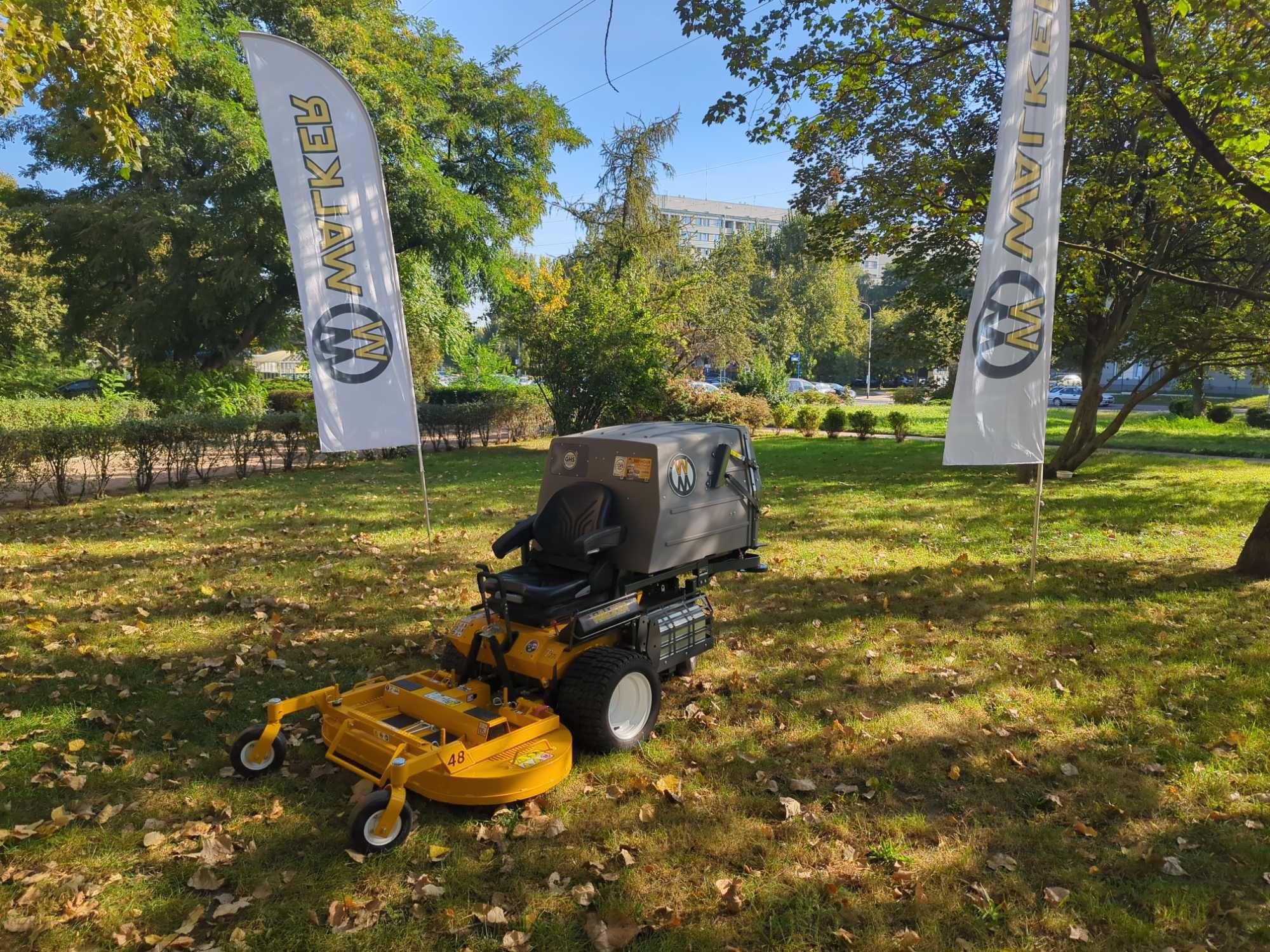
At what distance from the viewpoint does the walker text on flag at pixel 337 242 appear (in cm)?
634

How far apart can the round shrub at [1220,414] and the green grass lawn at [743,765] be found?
73.3 feet

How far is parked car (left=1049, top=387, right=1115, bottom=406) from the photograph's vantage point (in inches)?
1617

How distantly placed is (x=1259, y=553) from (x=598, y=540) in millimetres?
6781

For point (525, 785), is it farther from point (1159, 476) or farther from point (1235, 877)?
point (1159, 476)

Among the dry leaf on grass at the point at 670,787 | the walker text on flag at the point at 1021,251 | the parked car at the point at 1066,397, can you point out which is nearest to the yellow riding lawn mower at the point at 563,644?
the dry leaf on grass at the point at 670,787

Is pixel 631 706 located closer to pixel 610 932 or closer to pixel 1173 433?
pixel 610 932

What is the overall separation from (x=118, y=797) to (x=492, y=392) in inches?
731

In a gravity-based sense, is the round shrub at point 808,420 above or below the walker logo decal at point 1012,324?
below

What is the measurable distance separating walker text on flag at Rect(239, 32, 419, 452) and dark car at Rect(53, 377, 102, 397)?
21.8 metres

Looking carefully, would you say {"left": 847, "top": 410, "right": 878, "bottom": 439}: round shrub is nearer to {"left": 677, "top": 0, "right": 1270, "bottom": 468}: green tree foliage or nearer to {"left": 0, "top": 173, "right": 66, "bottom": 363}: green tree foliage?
{"left": 677, "top": 0, "right": 1270, "bottom": 468}: green tree foliage

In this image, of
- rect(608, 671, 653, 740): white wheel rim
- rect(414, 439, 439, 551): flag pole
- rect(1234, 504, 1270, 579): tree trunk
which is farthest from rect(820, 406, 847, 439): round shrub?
rect(608, 671, 653, 740): white wheel rim

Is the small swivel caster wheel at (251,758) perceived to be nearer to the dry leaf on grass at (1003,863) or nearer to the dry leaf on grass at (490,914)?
the dry leaf on grass at (490,914)

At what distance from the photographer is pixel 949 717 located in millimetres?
4465

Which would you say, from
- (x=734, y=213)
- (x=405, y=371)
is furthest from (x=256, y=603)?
(x=734, y=213)
